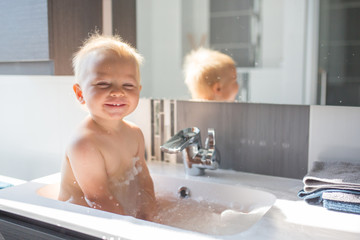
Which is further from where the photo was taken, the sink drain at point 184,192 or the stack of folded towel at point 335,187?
the sink drain at point 184,192

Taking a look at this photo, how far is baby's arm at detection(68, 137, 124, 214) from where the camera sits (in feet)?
3.35

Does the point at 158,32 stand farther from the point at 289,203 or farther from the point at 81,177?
the point at 289,203

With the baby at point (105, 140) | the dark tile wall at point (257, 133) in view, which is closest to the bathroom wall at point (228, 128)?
the dark tile wall at point (257, 133)

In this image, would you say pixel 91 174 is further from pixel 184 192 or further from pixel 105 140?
pixel 184 192

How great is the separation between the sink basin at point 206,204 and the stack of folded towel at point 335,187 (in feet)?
0.42

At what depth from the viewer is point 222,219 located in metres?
1.06

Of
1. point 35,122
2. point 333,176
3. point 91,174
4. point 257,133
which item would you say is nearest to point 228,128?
point 257,133

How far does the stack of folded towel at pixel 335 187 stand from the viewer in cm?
92

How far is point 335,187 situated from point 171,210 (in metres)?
0.47

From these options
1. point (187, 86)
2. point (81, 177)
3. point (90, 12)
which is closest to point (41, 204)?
point (81, 177)

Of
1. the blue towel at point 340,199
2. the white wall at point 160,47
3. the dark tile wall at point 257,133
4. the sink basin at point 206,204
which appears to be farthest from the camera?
the white wall at point 160,47

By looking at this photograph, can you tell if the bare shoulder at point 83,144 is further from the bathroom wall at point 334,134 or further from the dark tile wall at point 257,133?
the bathroom wall at point 334,134

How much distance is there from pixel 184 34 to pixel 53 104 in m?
0.77

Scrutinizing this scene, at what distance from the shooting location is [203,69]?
1.31m
